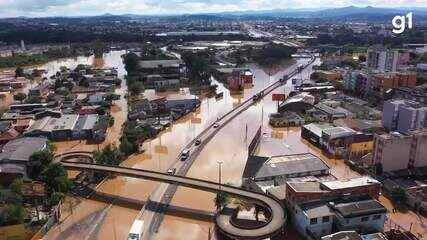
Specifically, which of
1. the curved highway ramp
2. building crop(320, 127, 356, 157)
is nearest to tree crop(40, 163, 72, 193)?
the curved highway ramp

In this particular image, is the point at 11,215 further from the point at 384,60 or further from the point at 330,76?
the point at 384,60

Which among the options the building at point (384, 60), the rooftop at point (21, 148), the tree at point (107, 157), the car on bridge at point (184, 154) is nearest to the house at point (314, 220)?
the car on bridge at point (184, 154)

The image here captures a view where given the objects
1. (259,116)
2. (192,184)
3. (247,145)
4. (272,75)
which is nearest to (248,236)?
(192,184)

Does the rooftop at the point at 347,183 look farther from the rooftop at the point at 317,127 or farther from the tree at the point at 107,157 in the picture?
the tree at the point at 107,157

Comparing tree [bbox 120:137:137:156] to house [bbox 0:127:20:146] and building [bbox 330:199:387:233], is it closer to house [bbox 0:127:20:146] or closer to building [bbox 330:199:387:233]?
house [bbox 0:127:20:146]

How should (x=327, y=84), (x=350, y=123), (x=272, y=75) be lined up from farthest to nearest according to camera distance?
1. (x=272, y=75)
2. (x=327, y=84)
3. (x=350, y=123)

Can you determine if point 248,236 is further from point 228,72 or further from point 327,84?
point 228,72
